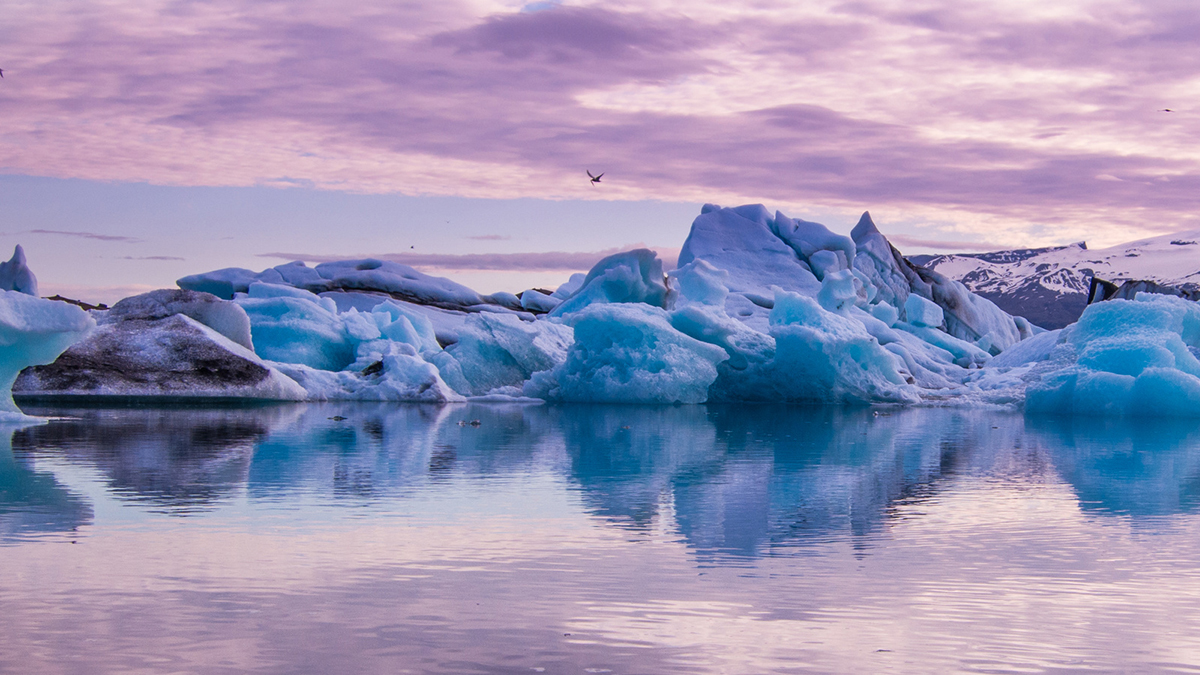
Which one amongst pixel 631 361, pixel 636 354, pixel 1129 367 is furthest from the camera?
pixel 631 361

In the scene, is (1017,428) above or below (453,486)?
below

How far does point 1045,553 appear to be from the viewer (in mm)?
5383

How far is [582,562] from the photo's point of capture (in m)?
4.92

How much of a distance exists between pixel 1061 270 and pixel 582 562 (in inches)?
6740

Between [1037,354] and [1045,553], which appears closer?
[1045,553]

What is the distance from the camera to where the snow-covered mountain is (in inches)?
5153

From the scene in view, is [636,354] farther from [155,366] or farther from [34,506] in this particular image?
[34,506]

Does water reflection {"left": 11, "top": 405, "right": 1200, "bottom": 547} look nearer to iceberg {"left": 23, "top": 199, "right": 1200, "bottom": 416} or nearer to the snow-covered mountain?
iceberg {"left": 23, "top": 199, "right": 1200, "bottom": 416}

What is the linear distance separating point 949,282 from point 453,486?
36.6 metres

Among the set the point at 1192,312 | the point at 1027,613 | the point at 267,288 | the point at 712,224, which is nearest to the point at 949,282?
the point at 712,224

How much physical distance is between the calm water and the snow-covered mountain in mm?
119144

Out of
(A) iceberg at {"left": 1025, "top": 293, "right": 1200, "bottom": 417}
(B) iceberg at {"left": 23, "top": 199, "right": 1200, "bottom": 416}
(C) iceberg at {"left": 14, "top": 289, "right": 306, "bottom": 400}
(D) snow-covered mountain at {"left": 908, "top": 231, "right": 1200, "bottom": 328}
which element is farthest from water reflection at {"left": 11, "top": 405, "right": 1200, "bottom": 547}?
(D) snow-covered mountain at {"left": 908, "top": 231, "right": 1200, "bottom": 328}

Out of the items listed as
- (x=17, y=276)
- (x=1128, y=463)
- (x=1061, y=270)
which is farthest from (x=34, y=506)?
(x=1061, y=270)

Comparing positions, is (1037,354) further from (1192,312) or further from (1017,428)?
(1017,428)
